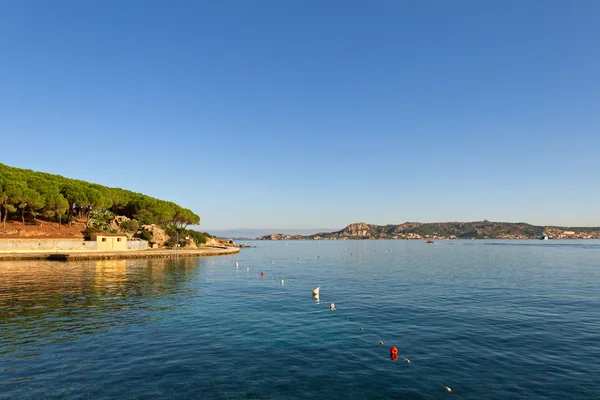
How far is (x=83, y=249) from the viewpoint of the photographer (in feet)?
295

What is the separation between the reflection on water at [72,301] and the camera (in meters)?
24.1

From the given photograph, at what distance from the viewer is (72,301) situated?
1366 inches

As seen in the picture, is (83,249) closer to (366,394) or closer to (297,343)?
(297,343)

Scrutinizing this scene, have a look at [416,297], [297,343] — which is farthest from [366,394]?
[416,297]

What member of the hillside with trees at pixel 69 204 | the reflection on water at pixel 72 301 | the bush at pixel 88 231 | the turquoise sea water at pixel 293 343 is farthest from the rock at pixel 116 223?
the turquoise sea water at pixel 293 343

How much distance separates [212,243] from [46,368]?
145 meters

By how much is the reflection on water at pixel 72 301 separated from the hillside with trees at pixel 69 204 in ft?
151

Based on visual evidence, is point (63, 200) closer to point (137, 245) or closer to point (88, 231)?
point (88, 231)

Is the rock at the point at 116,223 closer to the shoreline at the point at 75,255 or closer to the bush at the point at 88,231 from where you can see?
the bush at the point at 88,231

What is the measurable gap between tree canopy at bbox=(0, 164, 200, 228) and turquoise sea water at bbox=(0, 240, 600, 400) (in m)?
65.0

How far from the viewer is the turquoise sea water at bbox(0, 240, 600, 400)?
15.7 meters

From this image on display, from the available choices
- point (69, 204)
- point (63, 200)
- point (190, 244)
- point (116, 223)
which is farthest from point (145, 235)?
point (69, 204)

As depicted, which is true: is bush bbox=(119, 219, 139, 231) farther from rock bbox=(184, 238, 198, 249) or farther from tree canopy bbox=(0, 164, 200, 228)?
rock bbox=(184, 238, 198, 249)

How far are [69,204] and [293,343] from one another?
115 meters
